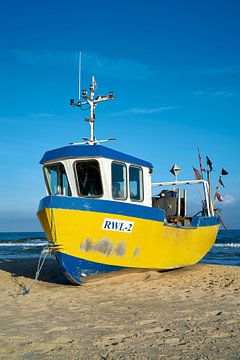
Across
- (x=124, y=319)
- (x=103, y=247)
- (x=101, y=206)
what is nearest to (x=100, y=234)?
(x=103, y=247)

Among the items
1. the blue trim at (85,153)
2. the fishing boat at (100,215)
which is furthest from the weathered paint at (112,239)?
the blue trim at (85,153)

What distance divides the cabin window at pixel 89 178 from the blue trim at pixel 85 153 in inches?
8.3

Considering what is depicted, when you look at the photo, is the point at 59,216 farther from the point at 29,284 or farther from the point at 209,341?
the point at 209,341

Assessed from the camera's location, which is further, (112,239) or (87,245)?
(112,239)

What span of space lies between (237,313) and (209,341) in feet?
4.88

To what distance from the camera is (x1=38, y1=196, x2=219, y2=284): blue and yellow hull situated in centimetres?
809

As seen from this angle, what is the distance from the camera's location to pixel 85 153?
875cm

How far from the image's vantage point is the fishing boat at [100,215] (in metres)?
8.13

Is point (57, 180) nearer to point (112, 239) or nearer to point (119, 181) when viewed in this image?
→ point (119, 181)

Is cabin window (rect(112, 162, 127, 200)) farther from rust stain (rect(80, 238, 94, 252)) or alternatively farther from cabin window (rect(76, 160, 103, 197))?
rust stain (rect(80, 238, 94, 252))

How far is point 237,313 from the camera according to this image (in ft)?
18.0

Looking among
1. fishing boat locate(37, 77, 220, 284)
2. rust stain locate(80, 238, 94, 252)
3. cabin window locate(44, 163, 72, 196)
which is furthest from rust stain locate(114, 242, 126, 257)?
cabin window locate(44, 163, 72, 196)

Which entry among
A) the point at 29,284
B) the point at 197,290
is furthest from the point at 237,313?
the point at 29,284

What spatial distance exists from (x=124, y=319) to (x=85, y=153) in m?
4.29
